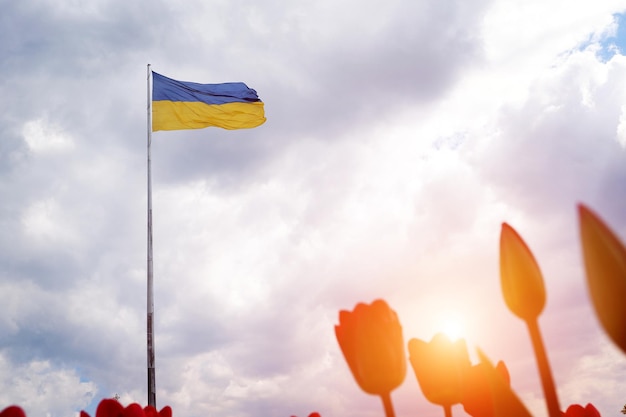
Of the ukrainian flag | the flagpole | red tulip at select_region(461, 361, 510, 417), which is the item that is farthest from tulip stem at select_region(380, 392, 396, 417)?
the ukrainian flag

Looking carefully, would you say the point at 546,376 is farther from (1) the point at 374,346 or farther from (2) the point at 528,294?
(1) the point at 374,346

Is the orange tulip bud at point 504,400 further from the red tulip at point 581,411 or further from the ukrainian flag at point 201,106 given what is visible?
the ukrainian flag at point 201,106

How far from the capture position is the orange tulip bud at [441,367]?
109 cm

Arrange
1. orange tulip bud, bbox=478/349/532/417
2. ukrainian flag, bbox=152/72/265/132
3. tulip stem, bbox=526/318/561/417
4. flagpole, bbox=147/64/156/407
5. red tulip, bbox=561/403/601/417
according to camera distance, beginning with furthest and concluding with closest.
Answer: ukrainian flag, bbox=152/72/265/132 < flagpole, bbox=147/64/156/407 < red tulip, bbox=561/403/601/417 < orange tulip bud, bbox=478/349/532/417 < tulip stem, bbox=526/318/561/417

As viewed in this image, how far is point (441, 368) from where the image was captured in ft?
3.63

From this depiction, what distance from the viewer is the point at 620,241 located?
0.62 meters

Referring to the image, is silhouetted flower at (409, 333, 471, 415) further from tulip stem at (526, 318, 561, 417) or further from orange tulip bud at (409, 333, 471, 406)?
tulip stem at (526, 318, 561, 417)

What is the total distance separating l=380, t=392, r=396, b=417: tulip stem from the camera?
866mm

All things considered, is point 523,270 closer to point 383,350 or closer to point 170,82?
point 383,350

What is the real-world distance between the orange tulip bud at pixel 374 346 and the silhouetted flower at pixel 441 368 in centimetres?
18

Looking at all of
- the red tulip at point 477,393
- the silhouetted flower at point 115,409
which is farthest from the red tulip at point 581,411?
the silhouetted flower at point 115,409

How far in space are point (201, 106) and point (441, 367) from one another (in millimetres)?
21130

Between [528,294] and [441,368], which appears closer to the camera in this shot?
[528,294]

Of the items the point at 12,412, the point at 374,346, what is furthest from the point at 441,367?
the point at 12,412
